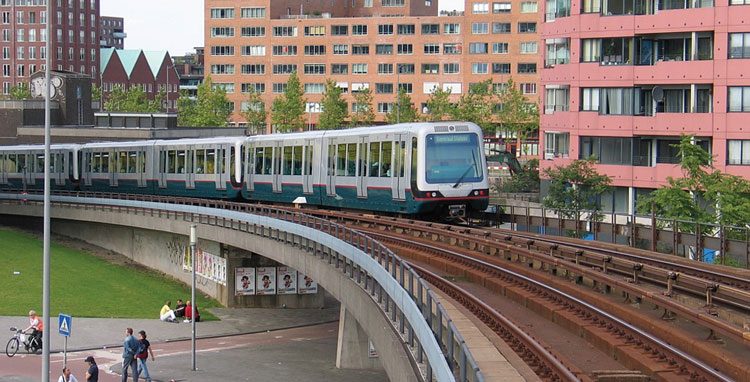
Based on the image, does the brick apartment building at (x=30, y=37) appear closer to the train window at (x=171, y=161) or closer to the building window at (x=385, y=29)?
the building window at (x=385, y=29)

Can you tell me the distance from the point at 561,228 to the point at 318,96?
90209mm

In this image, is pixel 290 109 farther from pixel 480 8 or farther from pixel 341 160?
pixel 341 160

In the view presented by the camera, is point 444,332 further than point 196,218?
No

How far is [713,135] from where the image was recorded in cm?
5441

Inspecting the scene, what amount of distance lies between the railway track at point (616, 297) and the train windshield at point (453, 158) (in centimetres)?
405

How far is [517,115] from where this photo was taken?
107188 mm

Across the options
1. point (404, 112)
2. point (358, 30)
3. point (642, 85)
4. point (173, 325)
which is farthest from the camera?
point (358, 30)

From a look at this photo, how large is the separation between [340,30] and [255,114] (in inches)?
518

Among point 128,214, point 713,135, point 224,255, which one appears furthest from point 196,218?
point 713,135

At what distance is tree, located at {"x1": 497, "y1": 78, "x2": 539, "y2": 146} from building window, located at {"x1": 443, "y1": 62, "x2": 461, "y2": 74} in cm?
1502

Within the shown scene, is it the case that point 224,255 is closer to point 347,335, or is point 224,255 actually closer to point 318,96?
point 347,335

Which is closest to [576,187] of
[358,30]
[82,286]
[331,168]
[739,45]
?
[739,45]

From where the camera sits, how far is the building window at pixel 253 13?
440ft

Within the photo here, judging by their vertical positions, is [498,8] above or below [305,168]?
above
